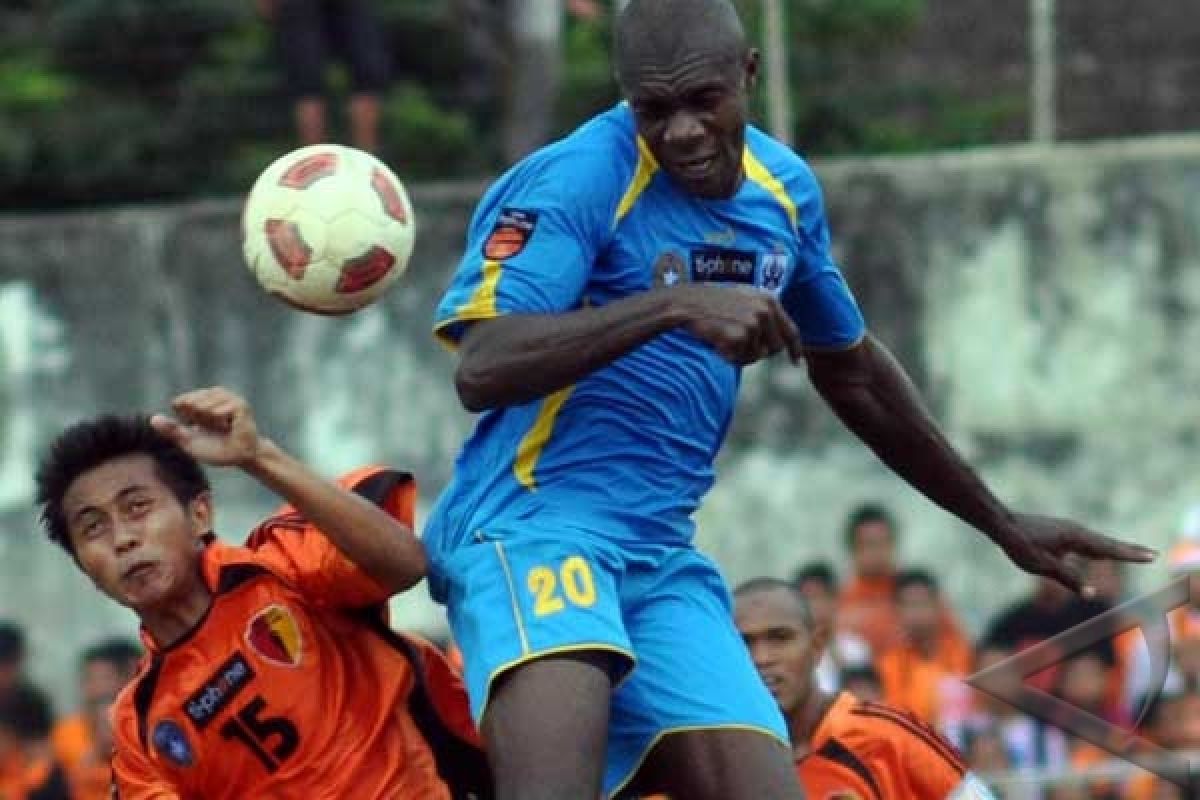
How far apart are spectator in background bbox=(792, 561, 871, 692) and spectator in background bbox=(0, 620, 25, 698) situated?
3205mm

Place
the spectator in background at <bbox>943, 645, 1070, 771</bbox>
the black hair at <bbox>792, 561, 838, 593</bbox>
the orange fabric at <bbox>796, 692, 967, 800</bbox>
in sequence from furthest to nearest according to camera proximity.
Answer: the black hair at <bbox>792, 561, 838, 593</bbox> < the spectator in background at <bbox>943, 645, 1070, 771</bbox> < the orange fabric at <bbox>796, 692, 967, 800</bbox>

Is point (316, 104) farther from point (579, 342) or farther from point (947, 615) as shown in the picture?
point (579, 342)

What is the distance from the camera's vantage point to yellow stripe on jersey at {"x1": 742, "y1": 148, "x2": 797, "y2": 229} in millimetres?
6180

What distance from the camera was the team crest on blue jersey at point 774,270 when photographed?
6156mm

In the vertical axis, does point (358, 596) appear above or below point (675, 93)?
below

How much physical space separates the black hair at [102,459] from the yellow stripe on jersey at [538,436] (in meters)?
0.99

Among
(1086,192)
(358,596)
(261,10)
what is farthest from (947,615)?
(358,596)

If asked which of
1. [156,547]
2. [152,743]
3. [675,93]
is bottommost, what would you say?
[152,743]

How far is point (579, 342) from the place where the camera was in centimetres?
567

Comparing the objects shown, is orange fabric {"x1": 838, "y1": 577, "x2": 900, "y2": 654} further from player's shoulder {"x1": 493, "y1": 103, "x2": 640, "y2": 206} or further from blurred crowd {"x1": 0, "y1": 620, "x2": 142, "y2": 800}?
player's shoulder {"x1": 493, "y1": 103, "x2": 640, "y2": 206}

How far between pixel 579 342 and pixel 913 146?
7.54 m

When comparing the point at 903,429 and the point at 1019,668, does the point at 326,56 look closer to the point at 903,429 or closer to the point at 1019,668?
the point at 1019,668

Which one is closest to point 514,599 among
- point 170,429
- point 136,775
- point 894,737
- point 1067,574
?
point 170,429

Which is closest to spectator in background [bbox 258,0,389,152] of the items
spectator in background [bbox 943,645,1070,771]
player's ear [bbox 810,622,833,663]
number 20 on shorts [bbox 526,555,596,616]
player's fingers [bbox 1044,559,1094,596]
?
spectator in background [bbox 943,645,1070,771]
